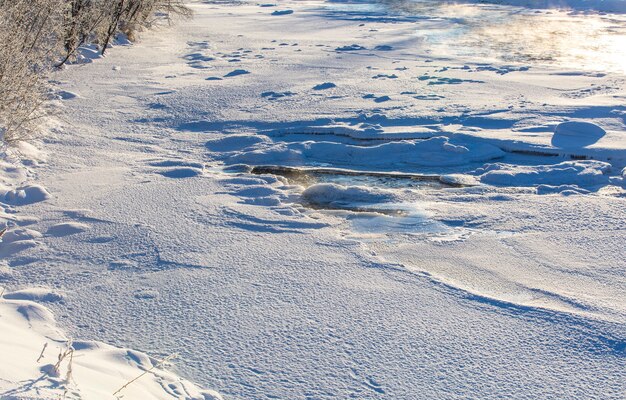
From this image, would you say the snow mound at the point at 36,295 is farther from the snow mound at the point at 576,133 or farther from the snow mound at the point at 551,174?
the snow mound at the point at 576,133

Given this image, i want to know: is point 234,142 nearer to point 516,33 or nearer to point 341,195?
point 341,195

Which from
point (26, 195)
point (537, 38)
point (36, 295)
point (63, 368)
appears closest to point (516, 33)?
point (537, 38)

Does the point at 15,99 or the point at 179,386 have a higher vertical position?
the point at 15,99

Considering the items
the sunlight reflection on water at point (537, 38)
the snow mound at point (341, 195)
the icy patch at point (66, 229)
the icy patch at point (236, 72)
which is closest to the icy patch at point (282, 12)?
the sunlight reflection on water at point (537, 38)

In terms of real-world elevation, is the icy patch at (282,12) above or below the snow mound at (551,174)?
above

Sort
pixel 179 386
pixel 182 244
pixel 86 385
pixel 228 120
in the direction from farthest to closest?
pixel 228 120, pixel 182 244, pixel 179 386, pixel 86 385

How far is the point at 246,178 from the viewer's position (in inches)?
258

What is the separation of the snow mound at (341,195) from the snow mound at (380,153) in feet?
3.63

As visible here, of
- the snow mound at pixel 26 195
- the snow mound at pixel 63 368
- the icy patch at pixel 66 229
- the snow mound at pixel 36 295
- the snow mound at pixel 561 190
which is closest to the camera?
the snow mound at pixel 63 368

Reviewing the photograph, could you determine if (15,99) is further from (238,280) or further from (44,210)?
(238,280)

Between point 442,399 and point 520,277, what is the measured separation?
1.52 m

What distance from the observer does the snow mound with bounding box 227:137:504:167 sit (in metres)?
7.34

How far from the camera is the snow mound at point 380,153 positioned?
7.34 meters

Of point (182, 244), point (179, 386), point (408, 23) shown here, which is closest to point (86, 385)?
point (179, 386)
